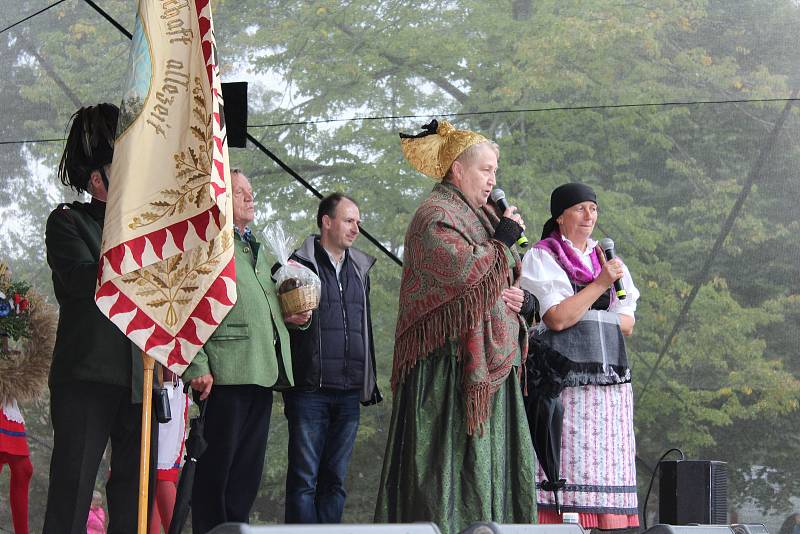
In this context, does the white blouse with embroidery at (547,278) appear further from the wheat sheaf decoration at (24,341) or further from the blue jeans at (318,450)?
the wheat sheaf decoration at (24,341)

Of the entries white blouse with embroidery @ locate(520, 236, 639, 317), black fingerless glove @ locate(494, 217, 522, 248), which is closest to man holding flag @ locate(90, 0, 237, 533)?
black fingerless glove @ locate(494, 217, 522, 248)

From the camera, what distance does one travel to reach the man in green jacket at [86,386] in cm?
301

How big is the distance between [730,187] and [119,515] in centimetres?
510

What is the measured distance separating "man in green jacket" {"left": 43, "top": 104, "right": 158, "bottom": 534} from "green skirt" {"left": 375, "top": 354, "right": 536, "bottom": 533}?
2.64ft

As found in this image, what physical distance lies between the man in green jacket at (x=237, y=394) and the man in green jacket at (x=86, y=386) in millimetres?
345

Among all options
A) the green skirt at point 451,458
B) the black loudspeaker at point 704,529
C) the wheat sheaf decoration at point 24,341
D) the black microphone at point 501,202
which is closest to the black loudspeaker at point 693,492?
the green skirt at point 451,458

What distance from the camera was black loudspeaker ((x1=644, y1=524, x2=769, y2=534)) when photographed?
2334 millimetres

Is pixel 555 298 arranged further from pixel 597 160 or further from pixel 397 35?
pixel 397 35

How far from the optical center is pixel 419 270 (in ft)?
11.6

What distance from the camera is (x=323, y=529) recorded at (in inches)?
68.2

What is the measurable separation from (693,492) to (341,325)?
1.49m

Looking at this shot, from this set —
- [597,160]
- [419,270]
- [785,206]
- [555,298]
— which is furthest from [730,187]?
[419,270]

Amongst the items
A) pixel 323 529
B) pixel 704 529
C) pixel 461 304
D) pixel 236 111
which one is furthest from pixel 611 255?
pixel 323 529

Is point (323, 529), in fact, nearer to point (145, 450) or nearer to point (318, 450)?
point (145, 450)
